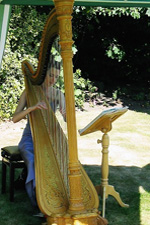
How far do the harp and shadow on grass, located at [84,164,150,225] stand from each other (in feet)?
1.69

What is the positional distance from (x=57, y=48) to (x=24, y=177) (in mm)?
1798

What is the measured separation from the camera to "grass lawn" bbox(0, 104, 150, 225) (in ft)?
12.5

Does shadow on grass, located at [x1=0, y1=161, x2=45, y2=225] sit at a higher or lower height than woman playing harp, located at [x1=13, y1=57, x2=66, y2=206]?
lower

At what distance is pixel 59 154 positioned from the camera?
368 cm

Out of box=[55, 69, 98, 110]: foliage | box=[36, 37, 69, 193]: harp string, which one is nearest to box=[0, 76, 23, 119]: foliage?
box=[55, 69, 98, 110]: foliage

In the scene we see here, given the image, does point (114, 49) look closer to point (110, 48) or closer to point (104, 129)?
point (110, 48)

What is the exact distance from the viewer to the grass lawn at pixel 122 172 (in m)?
3.80

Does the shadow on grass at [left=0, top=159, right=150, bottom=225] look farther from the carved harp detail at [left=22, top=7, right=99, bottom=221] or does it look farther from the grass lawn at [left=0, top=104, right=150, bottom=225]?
the carved harp detail at [left=22, top=7, right=99, bottom=221]

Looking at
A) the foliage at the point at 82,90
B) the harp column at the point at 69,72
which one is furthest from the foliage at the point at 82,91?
the harp column at the point at 69,72

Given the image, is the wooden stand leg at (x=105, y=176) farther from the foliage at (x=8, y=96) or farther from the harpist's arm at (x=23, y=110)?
the foliage at (x=8, y=96)

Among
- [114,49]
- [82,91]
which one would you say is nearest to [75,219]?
[82,91]

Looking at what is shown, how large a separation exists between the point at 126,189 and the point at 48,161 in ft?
4.12

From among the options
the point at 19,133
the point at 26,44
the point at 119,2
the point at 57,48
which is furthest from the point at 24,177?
the point at 26,44

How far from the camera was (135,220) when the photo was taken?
3.72 m
